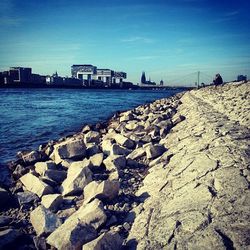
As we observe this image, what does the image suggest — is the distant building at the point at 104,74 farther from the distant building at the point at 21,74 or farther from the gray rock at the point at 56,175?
the gray rock at the point at 56,175

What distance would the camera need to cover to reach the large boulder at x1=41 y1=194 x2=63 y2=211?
11.0 feet

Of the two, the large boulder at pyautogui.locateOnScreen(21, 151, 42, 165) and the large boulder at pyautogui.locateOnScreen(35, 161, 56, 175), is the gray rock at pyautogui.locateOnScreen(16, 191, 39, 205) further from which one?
the large boulder at pyautogui.locateOnScreen(21, 151, 42, 165)

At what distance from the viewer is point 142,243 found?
7.67ft

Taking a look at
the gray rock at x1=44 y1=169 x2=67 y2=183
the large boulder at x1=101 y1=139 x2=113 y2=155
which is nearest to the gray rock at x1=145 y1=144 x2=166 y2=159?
the large boulder at x1=101 y1=139 x2=113 y2=155

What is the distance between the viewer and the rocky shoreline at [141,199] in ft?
7.41

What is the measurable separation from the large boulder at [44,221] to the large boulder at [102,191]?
46 centimetres

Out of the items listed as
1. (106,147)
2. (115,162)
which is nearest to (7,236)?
(115,162)

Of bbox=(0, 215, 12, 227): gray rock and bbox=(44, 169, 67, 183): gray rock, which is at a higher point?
bbox=(44, 169, 67, 183): gray rock

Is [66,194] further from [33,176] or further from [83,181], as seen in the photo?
[33,176]

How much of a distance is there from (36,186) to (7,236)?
4.19ft

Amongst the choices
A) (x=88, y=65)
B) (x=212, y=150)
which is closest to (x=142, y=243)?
(x=212, y=150)

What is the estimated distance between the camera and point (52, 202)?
3367 millimetres

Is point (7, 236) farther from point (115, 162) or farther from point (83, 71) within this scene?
point (83, 71)

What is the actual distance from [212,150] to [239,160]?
0.60m
